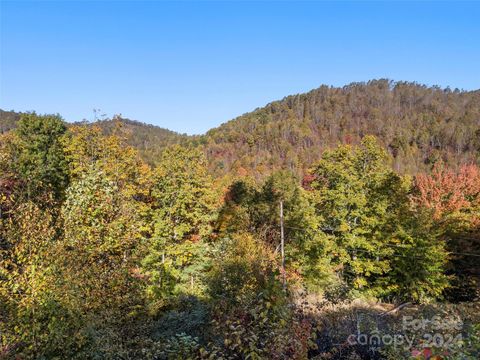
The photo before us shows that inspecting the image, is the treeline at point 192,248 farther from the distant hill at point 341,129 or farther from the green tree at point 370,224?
the distant hill at point 341,129

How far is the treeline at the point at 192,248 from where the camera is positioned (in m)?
7.22

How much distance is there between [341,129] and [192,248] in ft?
426

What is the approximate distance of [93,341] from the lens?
25.1 feet

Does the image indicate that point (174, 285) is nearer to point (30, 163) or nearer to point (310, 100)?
point (30, 163)

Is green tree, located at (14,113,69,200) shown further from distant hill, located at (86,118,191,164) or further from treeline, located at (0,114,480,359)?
distant hill, located at (86,118,191,164)

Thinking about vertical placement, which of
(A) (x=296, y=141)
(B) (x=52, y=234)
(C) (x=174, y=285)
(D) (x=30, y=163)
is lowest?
(C) (x=174, y=285)

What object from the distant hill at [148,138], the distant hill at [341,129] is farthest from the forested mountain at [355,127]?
the distant hill at [148,138]

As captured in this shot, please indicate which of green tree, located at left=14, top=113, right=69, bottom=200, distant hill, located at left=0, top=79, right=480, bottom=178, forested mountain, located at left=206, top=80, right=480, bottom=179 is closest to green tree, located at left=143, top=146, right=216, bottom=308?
green tree, located at left=14, top=113, right=69, bottom=200

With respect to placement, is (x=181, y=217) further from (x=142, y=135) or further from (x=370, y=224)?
(x=142, y=135)

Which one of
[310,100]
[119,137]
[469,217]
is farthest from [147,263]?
[310,100]

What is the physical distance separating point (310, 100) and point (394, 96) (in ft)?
138

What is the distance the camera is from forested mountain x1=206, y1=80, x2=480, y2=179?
104250 millimetres

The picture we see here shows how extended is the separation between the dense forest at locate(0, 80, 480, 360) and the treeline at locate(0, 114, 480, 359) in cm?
7

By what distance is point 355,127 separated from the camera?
141875 mm
